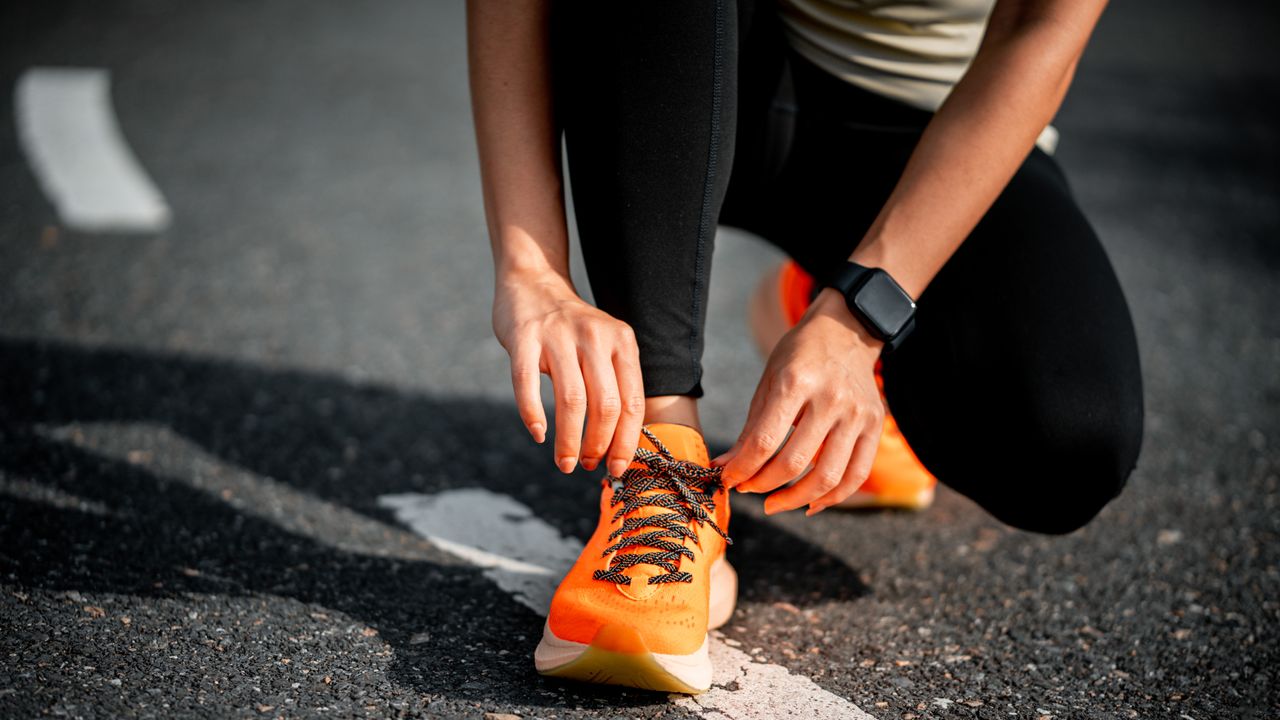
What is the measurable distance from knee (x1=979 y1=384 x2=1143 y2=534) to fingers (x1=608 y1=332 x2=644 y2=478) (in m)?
0.53

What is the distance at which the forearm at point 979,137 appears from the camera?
1.19 meters

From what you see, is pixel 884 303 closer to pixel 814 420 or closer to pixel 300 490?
pixel 814 420

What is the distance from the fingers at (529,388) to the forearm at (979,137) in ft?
1.41

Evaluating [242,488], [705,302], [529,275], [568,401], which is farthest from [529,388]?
[242,488]

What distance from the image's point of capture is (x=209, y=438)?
1.84m

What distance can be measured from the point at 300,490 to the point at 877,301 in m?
1.04

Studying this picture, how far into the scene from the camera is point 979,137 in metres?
1.21

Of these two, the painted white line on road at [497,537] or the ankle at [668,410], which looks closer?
the ankle at [668,410]

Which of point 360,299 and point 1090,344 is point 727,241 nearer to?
point 360,299

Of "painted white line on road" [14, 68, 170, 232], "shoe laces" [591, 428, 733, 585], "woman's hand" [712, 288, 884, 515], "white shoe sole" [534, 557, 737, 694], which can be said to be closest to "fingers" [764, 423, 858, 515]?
"woman's hand" [712, 288, 884, 515]

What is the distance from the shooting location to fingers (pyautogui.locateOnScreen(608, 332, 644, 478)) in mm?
1129

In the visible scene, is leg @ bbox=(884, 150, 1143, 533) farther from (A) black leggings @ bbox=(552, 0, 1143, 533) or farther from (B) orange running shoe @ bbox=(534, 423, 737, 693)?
(B) orange running shoe @ bbox=(534, 423, 737, 693)

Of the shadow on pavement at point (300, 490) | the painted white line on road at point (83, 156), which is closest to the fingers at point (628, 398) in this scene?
the shadow on pavement at point (300, 490)

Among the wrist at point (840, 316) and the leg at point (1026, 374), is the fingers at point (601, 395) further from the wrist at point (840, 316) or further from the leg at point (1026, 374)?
the leg at point (1026, 374)
